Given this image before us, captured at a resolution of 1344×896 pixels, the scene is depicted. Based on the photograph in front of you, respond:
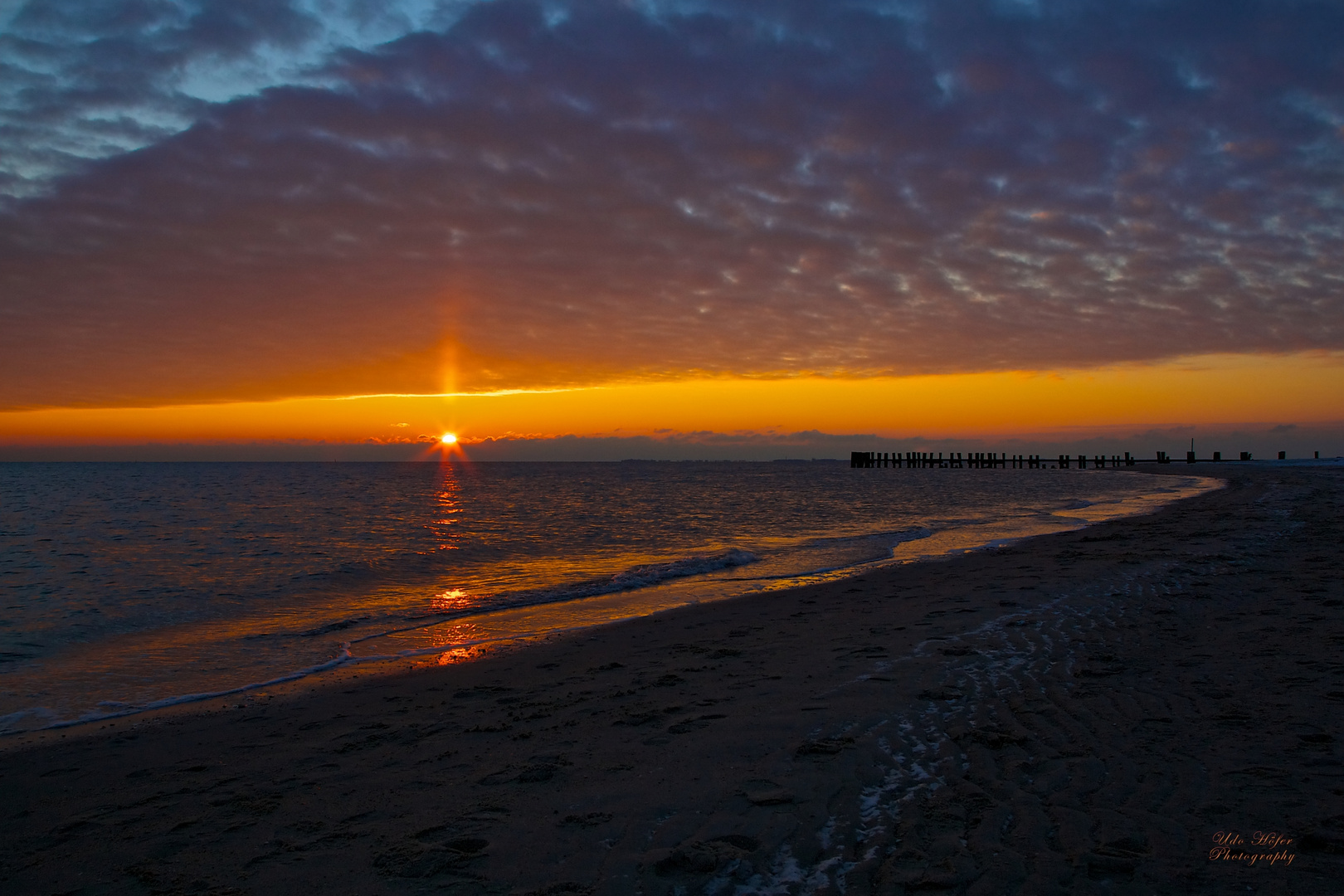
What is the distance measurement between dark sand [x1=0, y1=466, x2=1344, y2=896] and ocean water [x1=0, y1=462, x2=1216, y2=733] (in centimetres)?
227

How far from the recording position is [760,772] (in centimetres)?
545

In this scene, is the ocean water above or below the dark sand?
below

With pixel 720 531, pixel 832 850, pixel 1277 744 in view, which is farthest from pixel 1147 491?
pixel 832 850

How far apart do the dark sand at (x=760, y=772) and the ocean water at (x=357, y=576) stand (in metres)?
2.27

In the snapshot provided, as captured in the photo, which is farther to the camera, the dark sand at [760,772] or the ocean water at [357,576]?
the ocean water at [357,576]

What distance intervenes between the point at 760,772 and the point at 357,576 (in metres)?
16.4

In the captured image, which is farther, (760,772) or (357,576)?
(357,576)

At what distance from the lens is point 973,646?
351 inches

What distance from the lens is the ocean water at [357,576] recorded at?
35.2 ft

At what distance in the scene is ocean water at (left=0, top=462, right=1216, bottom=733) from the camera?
1073 cm

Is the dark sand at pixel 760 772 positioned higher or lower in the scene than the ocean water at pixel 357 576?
higher

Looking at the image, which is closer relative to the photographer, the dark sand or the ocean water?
the dark sand

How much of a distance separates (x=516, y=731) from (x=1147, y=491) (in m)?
52.6

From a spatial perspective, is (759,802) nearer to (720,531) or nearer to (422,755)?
(422,755)
